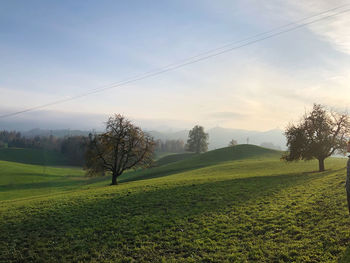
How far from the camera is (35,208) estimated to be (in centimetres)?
2312


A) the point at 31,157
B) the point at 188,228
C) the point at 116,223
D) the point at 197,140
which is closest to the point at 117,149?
the point at 116,223

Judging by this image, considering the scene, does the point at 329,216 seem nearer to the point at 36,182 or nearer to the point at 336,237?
the point at 336,237

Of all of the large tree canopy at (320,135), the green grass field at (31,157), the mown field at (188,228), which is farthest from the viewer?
the green grass field at (31,157)

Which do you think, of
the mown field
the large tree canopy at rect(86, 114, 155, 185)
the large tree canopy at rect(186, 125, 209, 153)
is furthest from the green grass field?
the mown field

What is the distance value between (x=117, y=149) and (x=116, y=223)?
100ft

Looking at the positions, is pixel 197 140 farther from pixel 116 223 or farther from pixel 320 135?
pixel 116 223

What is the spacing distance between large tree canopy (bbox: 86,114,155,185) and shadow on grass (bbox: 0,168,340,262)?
69.1ft

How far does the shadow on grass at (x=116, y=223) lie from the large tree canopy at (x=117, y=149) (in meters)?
21.0

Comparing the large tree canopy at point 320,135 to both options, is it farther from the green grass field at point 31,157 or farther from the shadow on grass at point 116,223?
the green grass field at point 31,157

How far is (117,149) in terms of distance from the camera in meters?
47.0

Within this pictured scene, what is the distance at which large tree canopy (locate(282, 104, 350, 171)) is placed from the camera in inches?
1542

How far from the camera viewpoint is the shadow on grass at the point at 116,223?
1391 cm

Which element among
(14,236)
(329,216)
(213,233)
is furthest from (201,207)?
(14,236)

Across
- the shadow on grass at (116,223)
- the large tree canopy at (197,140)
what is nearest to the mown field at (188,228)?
the shadow on grass at (116,223)
